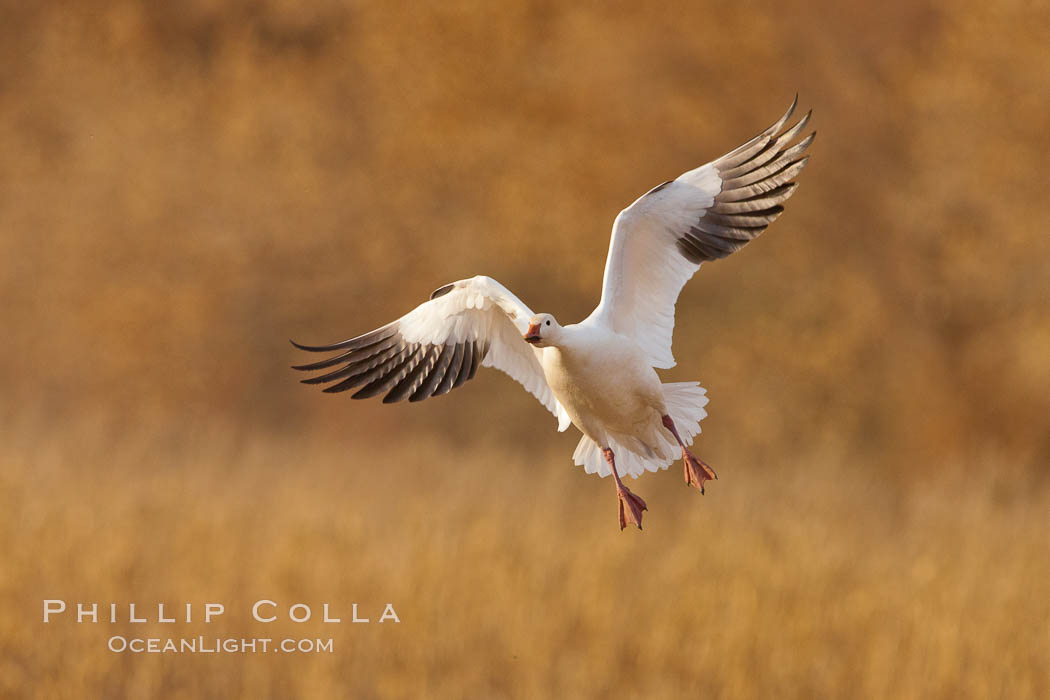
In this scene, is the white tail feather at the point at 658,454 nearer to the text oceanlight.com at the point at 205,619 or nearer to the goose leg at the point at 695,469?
the goose leg at the point at 695,469

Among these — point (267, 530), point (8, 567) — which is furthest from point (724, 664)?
point (8, 567)

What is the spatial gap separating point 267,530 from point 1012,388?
807 centimetres

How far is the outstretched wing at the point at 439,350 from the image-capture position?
3.55 m

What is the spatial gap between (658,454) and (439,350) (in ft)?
2.26

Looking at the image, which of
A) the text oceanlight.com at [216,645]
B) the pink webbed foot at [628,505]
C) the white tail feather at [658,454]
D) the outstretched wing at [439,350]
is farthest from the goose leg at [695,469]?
the text oceanlight.com at [216,645]

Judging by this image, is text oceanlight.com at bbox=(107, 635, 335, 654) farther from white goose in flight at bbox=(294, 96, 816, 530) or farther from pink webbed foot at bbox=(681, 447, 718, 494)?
pink webbed foot at bbox=(681, 447, 718, 494)

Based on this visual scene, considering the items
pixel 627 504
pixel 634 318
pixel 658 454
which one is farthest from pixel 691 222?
pixel 627 504

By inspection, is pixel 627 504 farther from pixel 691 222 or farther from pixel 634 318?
pixel 691 222

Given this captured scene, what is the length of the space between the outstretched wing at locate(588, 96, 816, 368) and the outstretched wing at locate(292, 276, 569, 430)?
1.01ft

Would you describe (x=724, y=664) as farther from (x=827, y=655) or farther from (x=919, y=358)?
(x=919, y=358)

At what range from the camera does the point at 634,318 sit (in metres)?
3.68

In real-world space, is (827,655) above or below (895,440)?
below

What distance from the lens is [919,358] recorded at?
44.5 feet

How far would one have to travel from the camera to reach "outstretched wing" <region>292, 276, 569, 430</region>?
3.55 m
